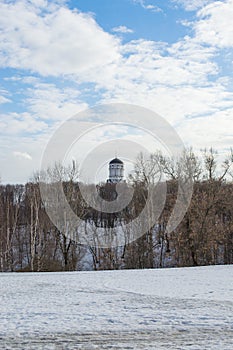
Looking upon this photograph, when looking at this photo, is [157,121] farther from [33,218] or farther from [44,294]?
[44,294]

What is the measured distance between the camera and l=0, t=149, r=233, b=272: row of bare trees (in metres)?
30.1

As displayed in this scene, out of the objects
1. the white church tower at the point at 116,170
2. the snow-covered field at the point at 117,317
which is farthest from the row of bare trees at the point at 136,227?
the snow-covered field at the point at 117,317

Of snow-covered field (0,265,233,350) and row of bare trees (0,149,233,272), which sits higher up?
row of bare trees (0,149,233,272)

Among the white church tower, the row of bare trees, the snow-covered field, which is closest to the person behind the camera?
the snow-covered field

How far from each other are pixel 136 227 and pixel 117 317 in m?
25.7

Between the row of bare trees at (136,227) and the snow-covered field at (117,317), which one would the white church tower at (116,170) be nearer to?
the row of bare trees at (136,227)

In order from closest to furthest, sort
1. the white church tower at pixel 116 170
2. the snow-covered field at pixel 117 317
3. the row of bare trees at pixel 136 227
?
the snow-covered field at pixel 117 317
the row of bare trees at pixel 136 227
the white church tower at pixel 116 170

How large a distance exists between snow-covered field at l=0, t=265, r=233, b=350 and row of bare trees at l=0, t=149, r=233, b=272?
1605cm

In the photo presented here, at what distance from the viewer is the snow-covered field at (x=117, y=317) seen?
6617 millimetres

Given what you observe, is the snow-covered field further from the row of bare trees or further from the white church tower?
the white church tower

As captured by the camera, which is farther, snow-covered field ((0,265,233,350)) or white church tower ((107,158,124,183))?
white church tower ((107,158,124,183))

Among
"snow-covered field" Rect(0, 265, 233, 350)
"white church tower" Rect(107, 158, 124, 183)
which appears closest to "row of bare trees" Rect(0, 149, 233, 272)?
"white church tower" Rect(107, 158, 124, 183)

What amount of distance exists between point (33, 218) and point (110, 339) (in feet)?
93.4

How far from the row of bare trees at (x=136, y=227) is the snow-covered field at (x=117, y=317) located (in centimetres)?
1605
